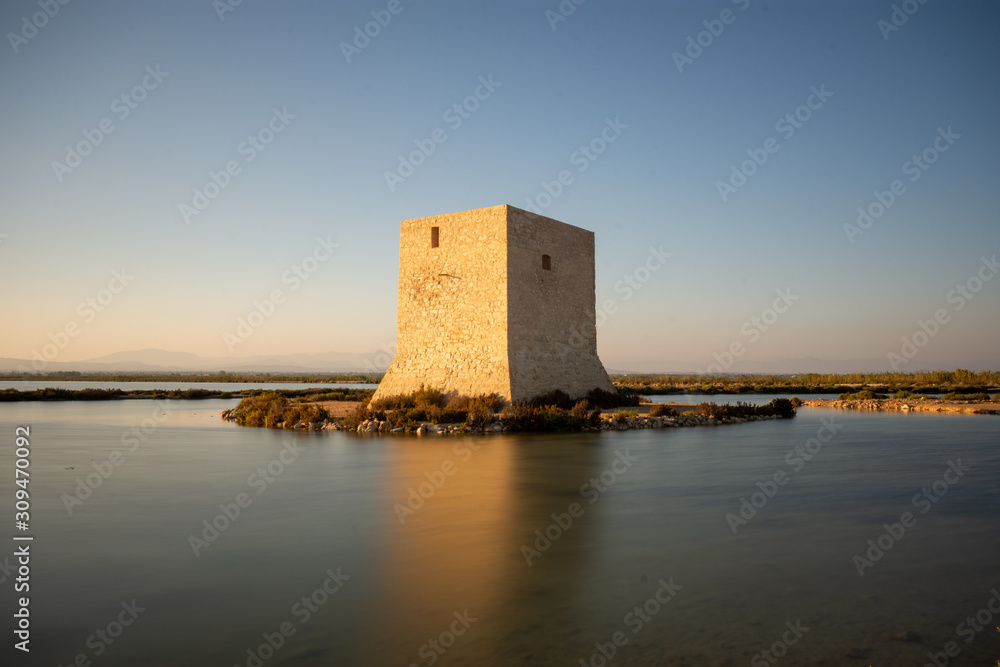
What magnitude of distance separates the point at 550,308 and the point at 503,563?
12.0 metres

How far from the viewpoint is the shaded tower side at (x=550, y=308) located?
49.1ft

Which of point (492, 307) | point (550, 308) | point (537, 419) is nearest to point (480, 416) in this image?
point (537, 419)

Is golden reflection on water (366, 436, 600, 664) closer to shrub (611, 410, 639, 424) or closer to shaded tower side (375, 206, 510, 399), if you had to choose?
shrub (611, 410, 639, 424)

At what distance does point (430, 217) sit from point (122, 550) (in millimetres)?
12481

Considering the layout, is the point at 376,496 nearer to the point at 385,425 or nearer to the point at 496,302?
the point at 385,425

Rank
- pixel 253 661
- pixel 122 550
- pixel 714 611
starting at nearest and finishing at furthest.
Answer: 1. pixel 253 661
2. pixel 714 611
3. pixel 122 550

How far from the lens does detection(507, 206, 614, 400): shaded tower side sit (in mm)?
14969

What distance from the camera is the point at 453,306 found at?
15648 mm

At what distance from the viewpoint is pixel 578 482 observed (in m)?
7.66

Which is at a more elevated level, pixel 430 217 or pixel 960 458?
pixel 430 217

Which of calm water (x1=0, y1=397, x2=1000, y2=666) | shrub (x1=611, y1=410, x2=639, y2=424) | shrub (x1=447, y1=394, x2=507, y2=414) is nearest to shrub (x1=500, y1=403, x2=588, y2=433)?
shrub (x1=447, y1=394, x2=507, y2=414)

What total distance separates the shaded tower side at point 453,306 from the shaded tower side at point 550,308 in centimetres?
34

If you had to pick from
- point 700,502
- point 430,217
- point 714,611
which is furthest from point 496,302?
point 714,611

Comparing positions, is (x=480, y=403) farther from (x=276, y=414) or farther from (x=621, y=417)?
(x=276, y=414)
